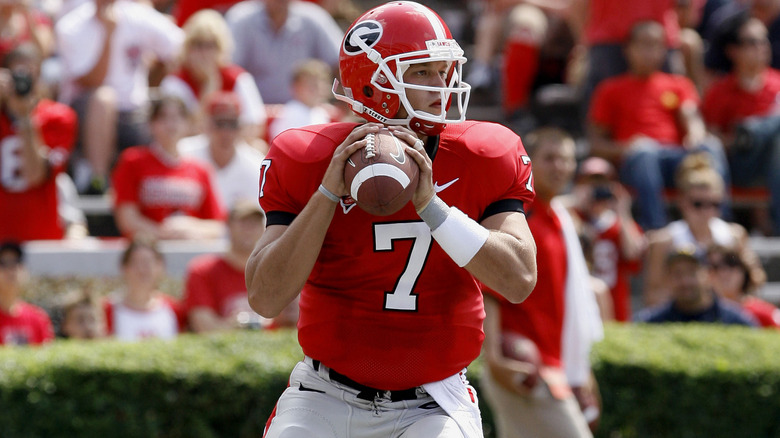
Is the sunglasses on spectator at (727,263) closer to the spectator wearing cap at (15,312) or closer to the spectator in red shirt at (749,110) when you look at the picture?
the spectator in red shirt at (749,110)

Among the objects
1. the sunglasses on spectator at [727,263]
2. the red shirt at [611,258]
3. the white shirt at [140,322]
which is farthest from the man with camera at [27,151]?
the sunglasses on spectator at [727,263]

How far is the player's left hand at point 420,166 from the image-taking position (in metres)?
3.13

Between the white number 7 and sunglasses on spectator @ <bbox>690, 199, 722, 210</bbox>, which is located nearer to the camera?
the white number 7

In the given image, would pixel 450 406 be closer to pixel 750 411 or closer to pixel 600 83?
pixel 750 411

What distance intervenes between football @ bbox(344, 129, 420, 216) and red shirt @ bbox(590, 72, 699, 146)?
6693 mm

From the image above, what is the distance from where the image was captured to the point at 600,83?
10.0 m

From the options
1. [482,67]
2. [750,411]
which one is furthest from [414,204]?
[482,67]

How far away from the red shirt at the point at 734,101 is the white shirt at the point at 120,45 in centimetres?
475

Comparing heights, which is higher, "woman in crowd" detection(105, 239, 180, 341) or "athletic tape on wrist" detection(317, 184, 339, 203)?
"athletic tape on wrist" detection(317, 184, 339, 203)

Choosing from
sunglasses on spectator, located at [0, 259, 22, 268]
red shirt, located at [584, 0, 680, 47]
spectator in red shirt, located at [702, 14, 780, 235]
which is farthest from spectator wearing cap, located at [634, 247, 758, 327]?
sunglasses on spectator, located at [0, 259, 22, 268]

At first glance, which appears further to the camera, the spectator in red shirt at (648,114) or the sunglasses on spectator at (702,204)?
the spectator in red shirt at (648,114)

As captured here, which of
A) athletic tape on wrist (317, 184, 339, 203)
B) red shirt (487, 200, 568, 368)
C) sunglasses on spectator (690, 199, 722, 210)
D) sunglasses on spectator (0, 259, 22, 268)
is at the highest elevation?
athletic tape on wrist (317, 184, 339, 203)

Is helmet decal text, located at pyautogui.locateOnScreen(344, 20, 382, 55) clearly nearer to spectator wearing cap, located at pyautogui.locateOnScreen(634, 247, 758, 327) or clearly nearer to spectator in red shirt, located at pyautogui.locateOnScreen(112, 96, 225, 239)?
spectator wearing cap, located at pyautogui.locateOnScreen(634, 247, 758, 327)

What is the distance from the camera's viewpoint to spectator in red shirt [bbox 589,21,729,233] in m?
9.32
